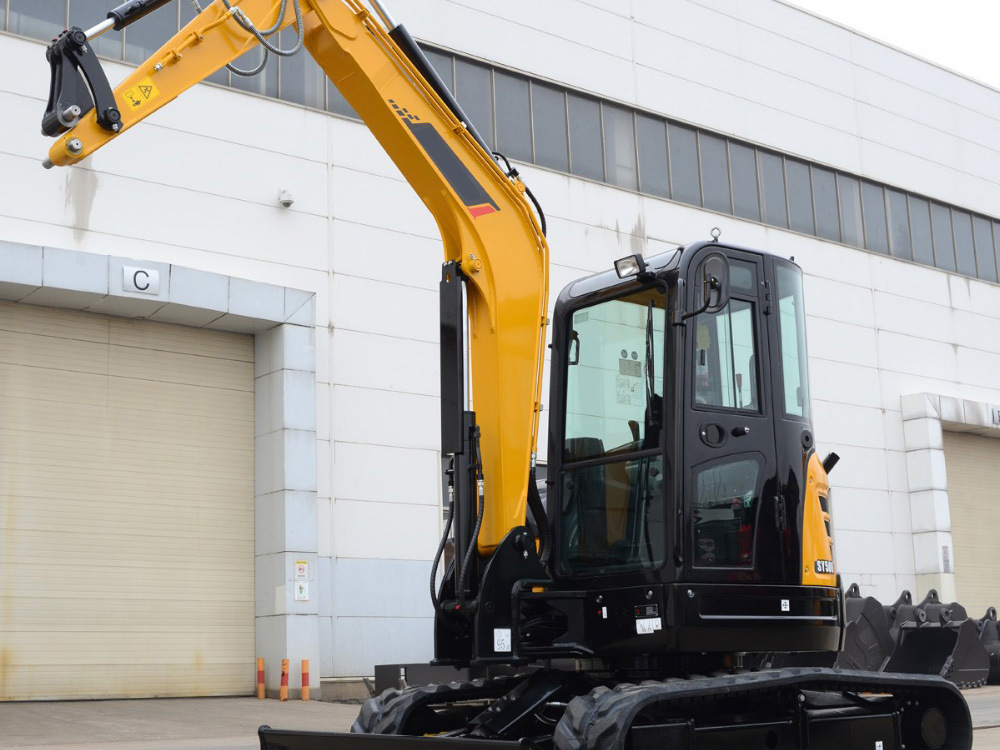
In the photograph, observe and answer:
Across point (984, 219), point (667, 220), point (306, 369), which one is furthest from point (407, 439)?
point (984, 219)

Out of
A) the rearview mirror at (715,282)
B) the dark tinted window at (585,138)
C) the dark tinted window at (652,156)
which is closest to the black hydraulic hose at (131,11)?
the rearview mirror at (715,282)

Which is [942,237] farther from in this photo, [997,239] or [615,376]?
[615,376]

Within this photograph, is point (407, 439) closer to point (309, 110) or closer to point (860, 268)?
point (309, 110)

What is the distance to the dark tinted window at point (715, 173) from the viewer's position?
23.8m

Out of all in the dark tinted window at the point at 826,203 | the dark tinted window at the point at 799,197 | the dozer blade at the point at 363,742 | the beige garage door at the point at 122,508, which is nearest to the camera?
the dozer blade at the point at 363,742

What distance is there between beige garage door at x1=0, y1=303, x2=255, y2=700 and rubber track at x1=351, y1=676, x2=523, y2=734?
9.44m

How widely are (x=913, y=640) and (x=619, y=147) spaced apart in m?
9.83

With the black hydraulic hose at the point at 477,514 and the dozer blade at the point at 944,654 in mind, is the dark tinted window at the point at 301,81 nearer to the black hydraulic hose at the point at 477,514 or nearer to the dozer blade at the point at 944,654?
the dozer blade at the point at 944,654

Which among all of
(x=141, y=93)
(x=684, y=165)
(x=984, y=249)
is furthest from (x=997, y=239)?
(x=141, y=93)

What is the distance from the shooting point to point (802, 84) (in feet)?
84.4

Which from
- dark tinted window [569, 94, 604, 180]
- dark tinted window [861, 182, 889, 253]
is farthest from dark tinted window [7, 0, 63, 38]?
dark tinted window [861, 182, 889, 253]

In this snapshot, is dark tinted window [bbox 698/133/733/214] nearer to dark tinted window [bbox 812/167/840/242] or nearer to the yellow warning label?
dark tinted window [bbox 812/167/840/242]

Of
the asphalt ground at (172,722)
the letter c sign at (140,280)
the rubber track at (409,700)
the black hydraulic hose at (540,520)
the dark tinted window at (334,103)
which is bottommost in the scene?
the asphalt ground at (172,722)

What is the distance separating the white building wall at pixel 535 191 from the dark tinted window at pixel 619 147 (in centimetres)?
35
